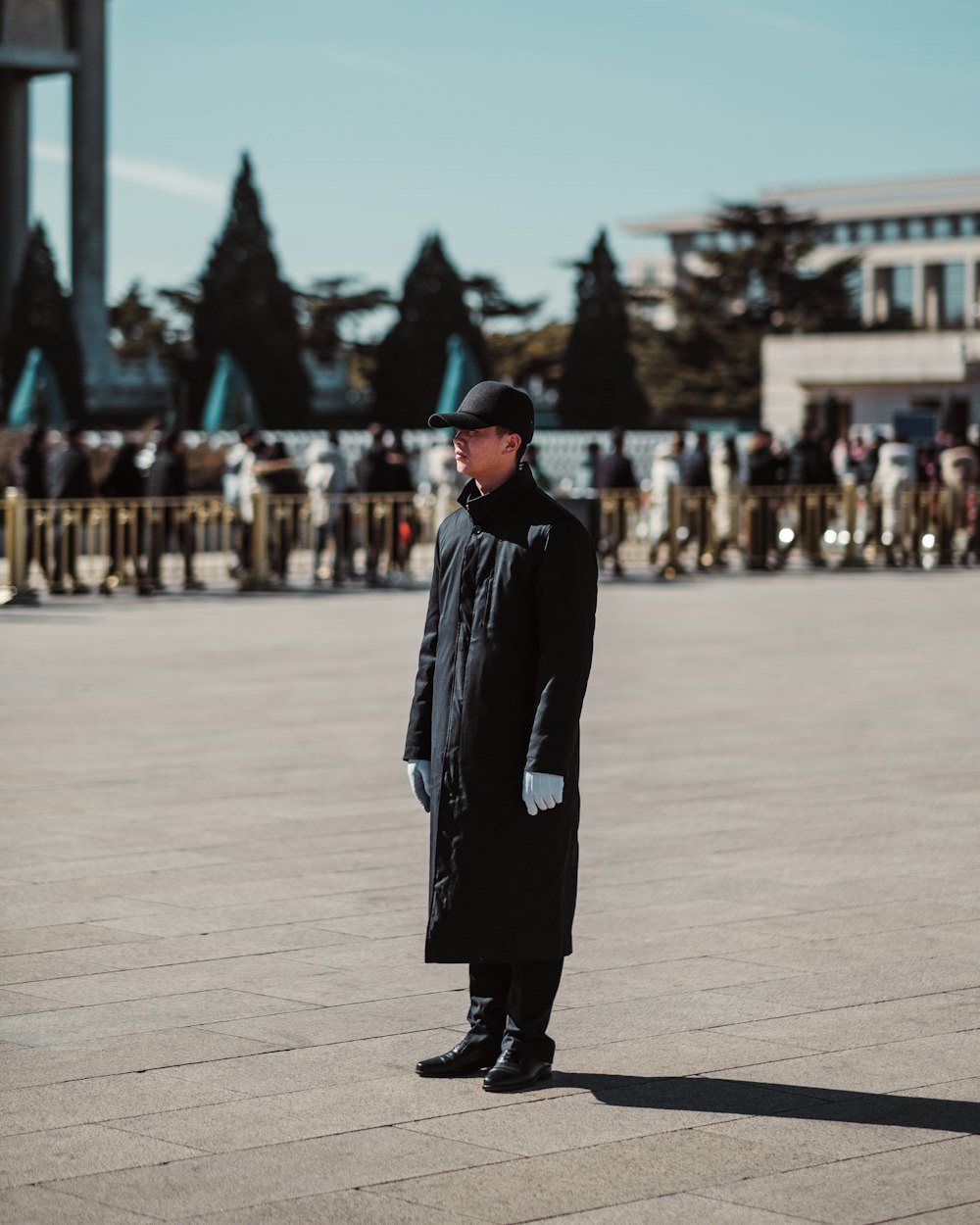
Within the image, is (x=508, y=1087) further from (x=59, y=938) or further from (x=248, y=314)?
(x=248, y=314)

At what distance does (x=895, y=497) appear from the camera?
2589 cm

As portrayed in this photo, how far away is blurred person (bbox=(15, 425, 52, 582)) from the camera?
20.9 metres


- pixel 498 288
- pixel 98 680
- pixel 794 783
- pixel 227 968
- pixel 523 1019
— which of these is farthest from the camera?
pixel 498 288

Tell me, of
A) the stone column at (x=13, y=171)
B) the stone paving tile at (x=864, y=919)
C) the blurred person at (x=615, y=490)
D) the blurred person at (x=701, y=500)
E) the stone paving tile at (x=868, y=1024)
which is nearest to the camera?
the stone paving tile at (x=868, y=1024)

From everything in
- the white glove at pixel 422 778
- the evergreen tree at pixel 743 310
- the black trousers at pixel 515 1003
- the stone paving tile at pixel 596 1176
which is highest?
the evergreen tree at pixel 743 310

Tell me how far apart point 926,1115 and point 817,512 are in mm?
21894

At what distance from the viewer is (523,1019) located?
4547mm

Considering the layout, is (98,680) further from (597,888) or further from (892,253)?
(892,253)

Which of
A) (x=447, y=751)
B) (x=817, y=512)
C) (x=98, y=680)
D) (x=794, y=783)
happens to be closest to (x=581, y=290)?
(x=817, y=512)

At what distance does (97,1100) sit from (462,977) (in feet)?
4.66

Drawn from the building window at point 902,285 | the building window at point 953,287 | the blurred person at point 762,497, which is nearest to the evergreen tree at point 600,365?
the blurred person at point 762,497

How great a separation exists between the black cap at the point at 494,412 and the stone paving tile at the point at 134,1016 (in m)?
1.56

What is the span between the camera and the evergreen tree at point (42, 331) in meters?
48.4

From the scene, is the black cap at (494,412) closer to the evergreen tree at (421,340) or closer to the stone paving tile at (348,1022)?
the stone paving tile at (348,1022)
